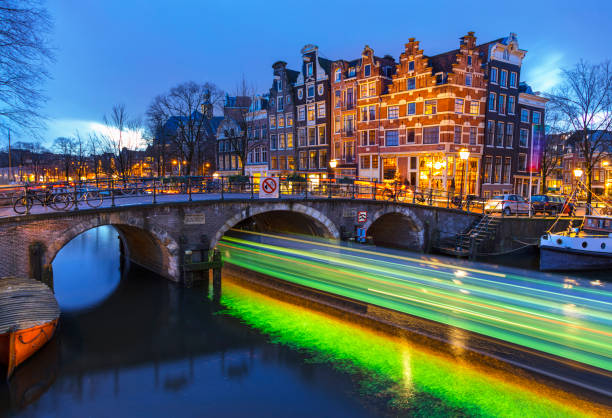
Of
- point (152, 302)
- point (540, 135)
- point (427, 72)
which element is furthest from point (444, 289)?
point (540, 135)

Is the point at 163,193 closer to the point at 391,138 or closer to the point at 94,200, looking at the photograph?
the point at 94,200

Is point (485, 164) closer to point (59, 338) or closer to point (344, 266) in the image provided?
point (344, 266)

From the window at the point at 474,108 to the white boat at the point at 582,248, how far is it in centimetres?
1717

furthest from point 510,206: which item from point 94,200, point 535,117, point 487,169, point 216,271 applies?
point 94,200

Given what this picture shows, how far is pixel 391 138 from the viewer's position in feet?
133

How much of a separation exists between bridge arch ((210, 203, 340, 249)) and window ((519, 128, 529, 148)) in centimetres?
3002

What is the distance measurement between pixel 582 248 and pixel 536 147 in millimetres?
20631

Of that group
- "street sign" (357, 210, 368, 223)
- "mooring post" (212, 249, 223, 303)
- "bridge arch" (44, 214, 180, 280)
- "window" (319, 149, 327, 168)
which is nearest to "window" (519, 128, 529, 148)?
"window" (319, 149, 327, 168)

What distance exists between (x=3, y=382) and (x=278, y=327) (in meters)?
8.47

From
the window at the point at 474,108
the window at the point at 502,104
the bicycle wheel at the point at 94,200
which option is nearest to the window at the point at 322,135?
the window at the point at 474,108

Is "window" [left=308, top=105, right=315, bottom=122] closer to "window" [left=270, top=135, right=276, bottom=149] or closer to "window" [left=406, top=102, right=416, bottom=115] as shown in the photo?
"window" [left=270, top=135, right=276, bottom=149]

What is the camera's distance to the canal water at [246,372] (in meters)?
9.77

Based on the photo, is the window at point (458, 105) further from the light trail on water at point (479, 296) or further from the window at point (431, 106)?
the light trail on water at point (479, 296)

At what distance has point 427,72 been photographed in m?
36.3
